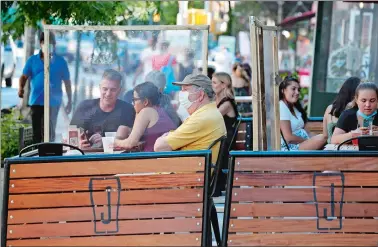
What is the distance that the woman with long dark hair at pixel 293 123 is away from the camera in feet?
30.0

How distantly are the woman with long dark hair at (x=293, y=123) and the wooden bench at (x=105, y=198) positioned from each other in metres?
3.28

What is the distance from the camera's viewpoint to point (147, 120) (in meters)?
8.08

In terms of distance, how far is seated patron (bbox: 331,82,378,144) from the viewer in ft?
27.1

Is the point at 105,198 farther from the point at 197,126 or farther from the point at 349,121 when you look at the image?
the point at 349,121

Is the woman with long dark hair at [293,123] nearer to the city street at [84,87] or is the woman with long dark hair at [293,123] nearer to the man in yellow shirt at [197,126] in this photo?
the city street at [84,87]

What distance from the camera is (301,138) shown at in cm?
924

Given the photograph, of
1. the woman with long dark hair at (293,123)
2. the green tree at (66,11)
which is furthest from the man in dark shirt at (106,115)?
the green tree at (66,11)

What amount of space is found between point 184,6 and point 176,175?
702 inches

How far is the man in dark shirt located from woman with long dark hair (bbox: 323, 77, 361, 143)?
207 centimetres

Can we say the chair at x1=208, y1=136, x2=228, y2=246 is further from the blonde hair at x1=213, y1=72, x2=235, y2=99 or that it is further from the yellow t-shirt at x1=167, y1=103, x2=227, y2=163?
the blonde hair at x1=213, y1=72, x2=235, y2=99

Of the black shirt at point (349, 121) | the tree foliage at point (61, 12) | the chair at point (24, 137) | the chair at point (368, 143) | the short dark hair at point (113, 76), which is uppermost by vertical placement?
the tree foliage at point (61, 12)

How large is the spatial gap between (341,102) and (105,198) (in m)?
4.03

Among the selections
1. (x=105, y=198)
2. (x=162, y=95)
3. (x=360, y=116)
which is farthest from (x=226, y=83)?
(x=105, y=198)

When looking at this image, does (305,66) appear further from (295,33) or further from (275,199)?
(275,199)
